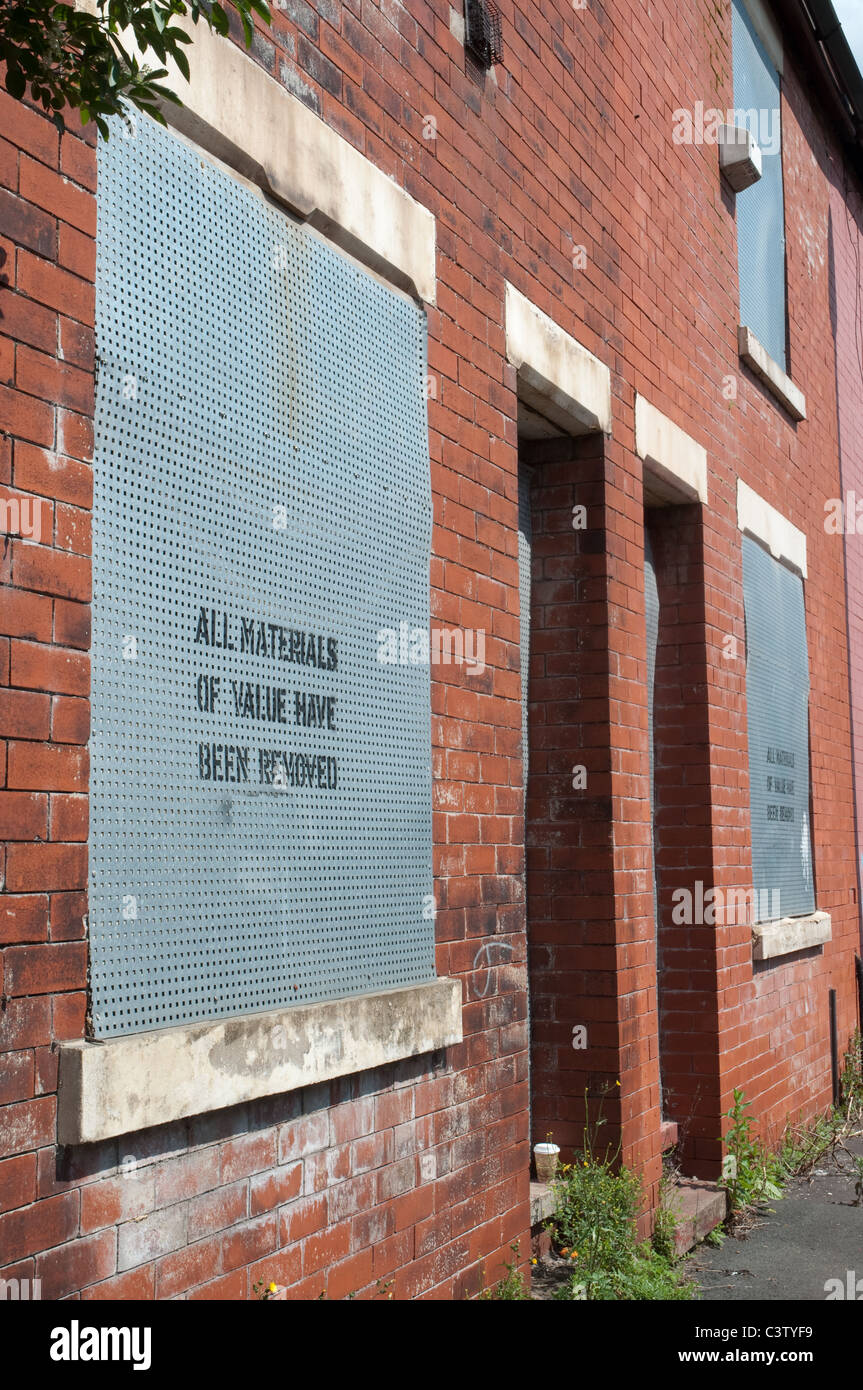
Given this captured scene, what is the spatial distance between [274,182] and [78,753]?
173cm

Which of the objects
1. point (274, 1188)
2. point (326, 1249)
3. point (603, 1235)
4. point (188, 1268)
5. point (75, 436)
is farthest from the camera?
point (603, 1235)

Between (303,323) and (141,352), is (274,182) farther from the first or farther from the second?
(141,352)

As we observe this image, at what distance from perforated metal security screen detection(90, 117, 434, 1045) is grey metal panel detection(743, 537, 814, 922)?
13.9 feet

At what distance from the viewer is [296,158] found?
3.69m

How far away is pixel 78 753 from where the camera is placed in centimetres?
276

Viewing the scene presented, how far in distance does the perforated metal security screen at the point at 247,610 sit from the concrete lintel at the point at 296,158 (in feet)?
0.26

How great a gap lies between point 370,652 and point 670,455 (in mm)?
3257

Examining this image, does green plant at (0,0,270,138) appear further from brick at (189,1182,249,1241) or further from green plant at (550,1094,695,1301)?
green plant at (550,1094,695,1301)

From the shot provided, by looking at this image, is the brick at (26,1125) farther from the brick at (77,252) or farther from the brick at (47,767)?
the brick at (77,252)

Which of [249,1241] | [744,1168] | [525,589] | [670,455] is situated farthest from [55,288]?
[744,1168]

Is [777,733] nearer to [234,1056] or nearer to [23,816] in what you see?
[234,1056]

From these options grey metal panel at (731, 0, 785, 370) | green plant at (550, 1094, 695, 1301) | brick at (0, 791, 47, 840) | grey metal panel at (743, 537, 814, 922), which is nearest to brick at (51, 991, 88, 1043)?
brick at (0, 791, 47, 840)

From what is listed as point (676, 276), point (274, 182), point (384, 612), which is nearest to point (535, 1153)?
point (384, 612)

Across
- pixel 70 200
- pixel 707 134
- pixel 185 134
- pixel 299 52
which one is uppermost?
pixel 707 134
